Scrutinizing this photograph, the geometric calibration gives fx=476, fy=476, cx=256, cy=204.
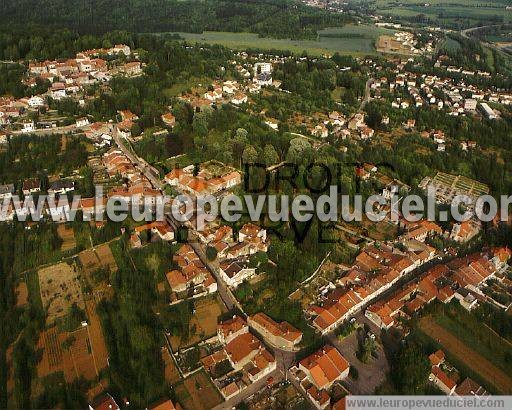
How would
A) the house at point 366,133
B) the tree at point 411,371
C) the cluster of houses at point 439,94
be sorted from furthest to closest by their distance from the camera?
the cluster of houses at point 439,94, the house at point 366,133, the tree at point 411,371

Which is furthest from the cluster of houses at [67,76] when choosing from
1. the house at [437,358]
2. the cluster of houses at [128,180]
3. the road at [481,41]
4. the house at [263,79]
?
the road at [481,41]

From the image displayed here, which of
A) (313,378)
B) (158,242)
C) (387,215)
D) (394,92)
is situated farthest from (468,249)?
(394,92)

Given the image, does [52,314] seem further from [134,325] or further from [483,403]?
[483,403]

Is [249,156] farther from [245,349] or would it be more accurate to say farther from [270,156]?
[245,349]

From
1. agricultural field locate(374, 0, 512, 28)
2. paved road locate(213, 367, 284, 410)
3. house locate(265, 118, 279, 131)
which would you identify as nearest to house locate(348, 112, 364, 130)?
house locate(265, 118, 279, 131)

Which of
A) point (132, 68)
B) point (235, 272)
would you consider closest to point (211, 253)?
point (235, 272)

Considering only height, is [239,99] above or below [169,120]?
above

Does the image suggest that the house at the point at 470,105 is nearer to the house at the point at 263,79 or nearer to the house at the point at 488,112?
the house at the point at 488,112
